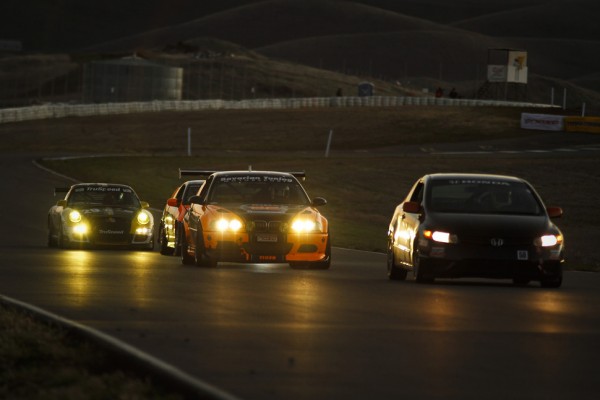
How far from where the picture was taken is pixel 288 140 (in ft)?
283

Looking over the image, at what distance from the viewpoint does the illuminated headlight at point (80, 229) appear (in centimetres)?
2872

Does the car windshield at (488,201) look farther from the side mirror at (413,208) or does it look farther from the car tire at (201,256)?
the car tire at (201,256)

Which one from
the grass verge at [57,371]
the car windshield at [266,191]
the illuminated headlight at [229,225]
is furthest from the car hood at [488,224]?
the grass verge at [57,371]

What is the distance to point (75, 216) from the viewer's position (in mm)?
28750

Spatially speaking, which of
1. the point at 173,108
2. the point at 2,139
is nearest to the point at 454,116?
the point at 173,108

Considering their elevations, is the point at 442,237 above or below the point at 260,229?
above

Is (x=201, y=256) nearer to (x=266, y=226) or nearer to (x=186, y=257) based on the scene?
(x=186, y=257)

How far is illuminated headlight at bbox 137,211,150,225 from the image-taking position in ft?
94.7

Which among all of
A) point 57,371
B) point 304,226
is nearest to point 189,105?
point 304,226

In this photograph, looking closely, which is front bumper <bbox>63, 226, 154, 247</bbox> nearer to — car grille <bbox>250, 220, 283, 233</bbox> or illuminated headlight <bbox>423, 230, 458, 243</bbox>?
car grille <bbox>250, 220, 283, 233</bbox>

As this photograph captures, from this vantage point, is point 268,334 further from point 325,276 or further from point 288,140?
point 288,140

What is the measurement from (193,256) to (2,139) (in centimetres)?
6269

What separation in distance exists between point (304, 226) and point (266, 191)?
3.63 ft

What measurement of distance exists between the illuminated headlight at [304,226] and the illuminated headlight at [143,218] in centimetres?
698
